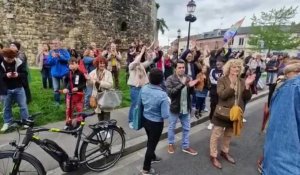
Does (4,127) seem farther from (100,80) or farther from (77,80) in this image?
(100,80)

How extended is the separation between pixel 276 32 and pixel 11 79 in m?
32.6

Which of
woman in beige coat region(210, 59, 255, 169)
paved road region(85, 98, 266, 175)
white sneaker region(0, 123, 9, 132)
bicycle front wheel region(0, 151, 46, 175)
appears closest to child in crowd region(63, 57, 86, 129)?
white sneaker region(0, 123, 9, 132)

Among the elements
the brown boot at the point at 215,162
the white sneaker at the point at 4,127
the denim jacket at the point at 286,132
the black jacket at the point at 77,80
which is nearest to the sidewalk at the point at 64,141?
the white sneaker at the point at 4,127

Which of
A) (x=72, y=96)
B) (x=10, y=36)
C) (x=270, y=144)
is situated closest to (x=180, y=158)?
(x=72, y=96)

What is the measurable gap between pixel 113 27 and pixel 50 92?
12680 millimetres

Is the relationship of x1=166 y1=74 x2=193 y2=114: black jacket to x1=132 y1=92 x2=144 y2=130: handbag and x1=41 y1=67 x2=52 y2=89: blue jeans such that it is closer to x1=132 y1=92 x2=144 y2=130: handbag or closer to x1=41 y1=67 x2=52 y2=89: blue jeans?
x1=132 y1=92 x2=144 y2=130: handbag

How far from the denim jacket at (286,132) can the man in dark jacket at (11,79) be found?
5280mm

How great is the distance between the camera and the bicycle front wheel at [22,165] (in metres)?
3.32

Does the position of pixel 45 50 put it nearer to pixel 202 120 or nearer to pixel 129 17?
pixel 202 120

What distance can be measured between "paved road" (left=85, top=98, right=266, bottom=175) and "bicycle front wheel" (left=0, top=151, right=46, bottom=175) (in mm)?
1193

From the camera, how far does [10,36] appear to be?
50.3 feet

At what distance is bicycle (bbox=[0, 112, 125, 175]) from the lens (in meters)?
3.36

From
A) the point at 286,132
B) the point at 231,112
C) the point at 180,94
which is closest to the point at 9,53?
the point at 180,94

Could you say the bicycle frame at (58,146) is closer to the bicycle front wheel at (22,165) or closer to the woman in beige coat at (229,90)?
the bicycle front wheel at (22,165)
